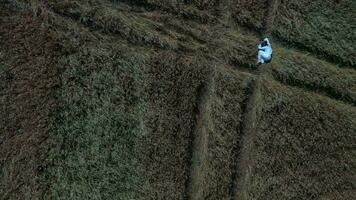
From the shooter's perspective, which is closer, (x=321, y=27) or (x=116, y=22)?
(x=116, y=22)

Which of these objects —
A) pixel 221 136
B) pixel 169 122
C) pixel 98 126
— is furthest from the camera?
pixel 221 136

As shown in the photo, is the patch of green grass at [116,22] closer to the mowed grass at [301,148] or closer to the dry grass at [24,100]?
the dry grass at [24,100]

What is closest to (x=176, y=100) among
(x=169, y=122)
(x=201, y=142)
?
(x=169, y=122)

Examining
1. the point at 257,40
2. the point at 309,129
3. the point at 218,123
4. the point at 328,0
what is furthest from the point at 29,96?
the point at 328,0

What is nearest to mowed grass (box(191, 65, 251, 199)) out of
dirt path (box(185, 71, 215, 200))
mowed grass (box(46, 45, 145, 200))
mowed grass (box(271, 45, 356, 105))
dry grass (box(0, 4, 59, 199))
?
dirt path (box(185, 71, 215, 200))

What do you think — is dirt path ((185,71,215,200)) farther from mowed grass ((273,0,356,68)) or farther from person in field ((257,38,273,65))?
mowed grass ((273,0,356,68))

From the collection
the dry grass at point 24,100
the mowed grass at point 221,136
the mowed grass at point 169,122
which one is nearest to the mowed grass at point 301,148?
the mowed grass at point 221,136

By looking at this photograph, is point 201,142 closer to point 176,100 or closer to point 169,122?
point 169,122
